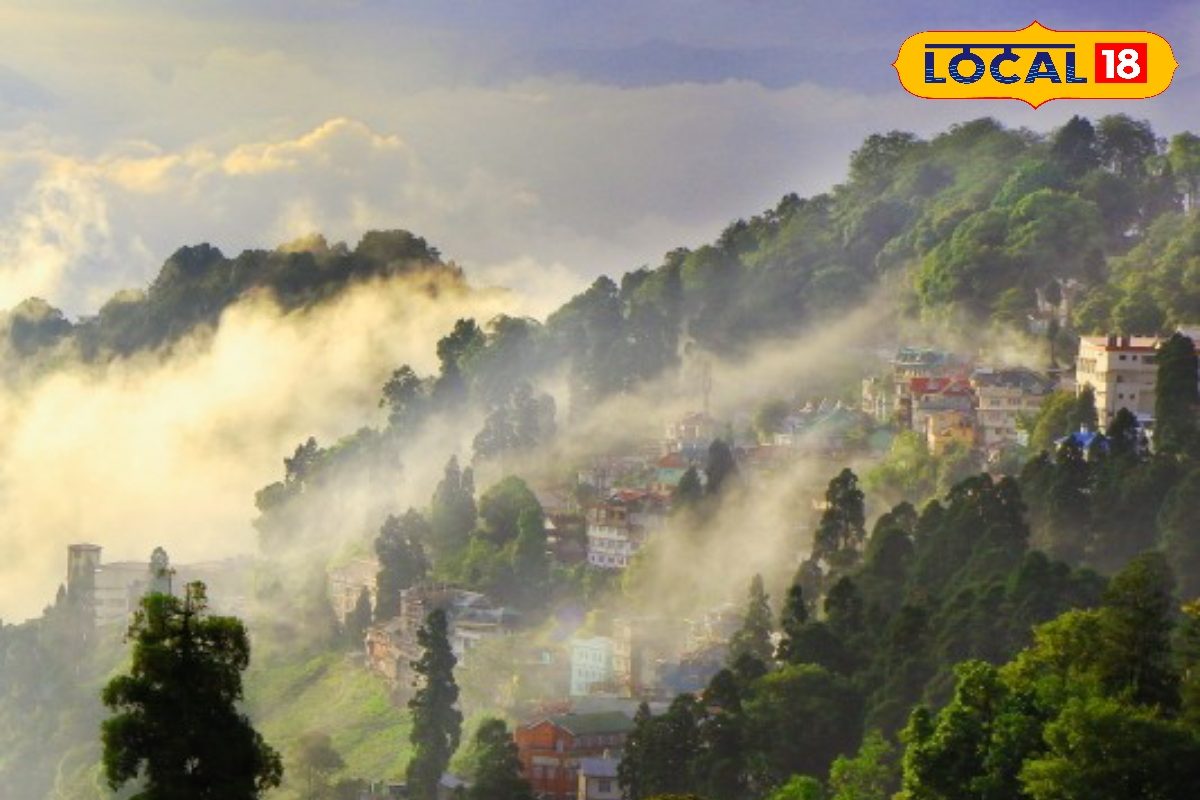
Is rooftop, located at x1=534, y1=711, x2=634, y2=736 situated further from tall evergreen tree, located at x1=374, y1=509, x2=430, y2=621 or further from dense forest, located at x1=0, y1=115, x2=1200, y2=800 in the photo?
tall evergreen tree, located at x1=374, y1=509, x2=430, y2=621

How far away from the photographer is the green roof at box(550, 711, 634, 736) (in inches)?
1997

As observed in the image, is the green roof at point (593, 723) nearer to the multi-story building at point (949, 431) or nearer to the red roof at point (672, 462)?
the multi-story building at point (949, 431)

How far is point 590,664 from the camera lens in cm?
5934

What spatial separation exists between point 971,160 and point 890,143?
564 cm

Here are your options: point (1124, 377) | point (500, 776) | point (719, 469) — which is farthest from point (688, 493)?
point (500, 776)

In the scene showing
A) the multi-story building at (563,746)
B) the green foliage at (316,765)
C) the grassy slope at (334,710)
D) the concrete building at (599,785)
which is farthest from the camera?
the grassy slope at (334,710)

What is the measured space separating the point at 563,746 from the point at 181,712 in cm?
2884

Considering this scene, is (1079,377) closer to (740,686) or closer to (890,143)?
(740,686)

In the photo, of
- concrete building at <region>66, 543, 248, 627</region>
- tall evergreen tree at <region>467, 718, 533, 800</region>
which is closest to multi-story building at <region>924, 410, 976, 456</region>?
tall evergreen tree at <region>467, 718, 533, 800</region>

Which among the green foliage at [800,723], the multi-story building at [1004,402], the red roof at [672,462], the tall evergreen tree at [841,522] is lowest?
the green foliage at [800,723]

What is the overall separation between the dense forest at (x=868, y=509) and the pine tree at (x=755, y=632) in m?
0.11

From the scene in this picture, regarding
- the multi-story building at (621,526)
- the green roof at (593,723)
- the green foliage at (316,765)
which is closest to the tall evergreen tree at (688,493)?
the multi-story building at (621,526)

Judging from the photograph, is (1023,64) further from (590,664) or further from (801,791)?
(801,791)

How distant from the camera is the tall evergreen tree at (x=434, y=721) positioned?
5131 centimetres
